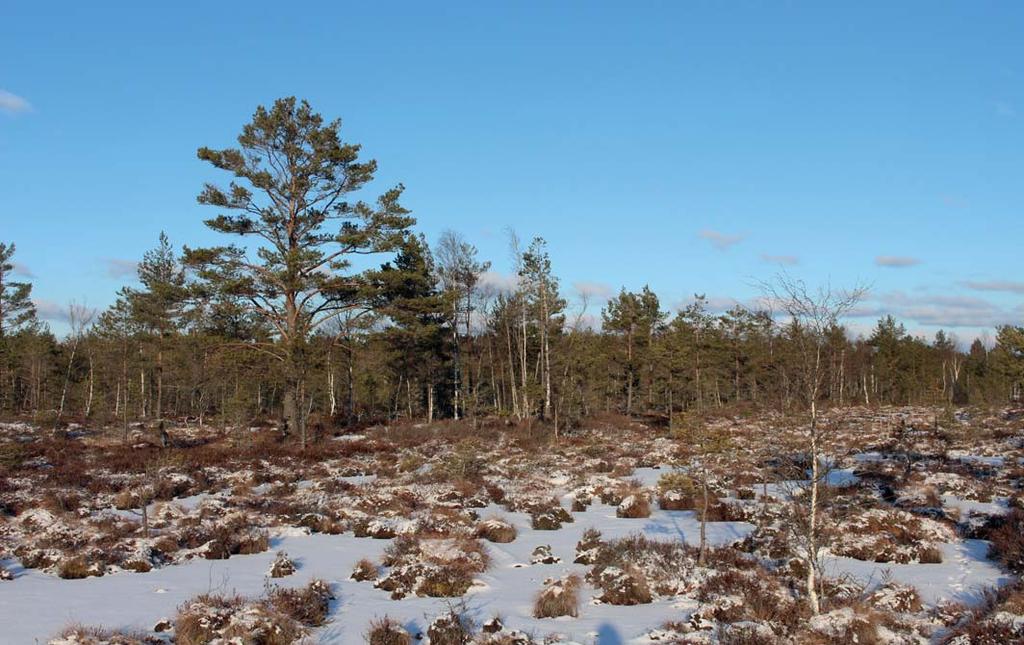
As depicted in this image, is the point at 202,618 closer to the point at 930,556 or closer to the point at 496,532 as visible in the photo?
the point at 496,532

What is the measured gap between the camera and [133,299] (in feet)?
137

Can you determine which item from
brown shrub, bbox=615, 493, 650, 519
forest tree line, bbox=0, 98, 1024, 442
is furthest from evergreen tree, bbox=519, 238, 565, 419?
brown shrub, bbox=615, 493, 650, 519

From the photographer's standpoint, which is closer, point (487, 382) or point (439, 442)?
point (439, 442)

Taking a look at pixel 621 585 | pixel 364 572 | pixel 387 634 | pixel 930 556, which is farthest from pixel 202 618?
pixel 930 556

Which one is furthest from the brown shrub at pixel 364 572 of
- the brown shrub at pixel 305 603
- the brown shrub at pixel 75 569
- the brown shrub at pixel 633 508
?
the brown shrub at pixel 633 508

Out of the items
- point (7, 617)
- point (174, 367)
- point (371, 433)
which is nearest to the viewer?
point (7, 617)

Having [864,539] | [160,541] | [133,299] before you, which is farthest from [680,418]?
[133,299]

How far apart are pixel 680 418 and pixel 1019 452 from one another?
15.8 metres

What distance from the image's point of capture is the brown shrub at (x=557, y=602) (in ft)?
30.0

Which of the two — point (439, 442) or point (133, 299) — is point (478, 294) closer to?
point (439, 442)

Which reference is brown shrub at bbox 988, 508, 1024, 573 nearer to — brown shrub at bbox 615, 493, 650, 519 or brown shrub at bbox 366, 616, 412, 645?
brown shrub at bbox 615, 493, 650, 519

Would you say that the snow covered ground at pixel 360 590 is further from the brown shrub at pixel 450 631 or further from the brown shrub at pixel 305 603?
the brown shrub at pixel 450 631

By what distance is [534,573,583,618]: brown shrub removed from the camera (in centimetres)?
913

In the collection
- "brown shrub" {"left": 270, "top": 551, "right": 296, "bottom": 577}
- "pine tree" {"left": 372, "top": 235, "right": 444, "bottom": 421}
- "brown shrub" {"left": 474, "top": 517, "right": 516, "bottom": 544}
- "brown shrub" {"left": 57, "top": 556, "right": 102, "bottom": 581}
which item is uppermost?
"pine tree" {"left": 372, "top": 235, "right": 444, "bottom": 421}
